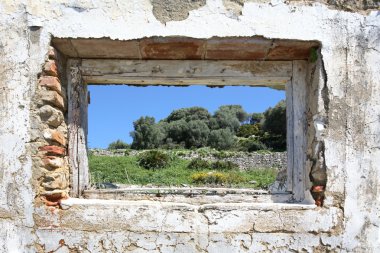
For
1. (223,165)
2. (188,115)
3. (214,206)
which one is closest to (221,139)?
(188,115)

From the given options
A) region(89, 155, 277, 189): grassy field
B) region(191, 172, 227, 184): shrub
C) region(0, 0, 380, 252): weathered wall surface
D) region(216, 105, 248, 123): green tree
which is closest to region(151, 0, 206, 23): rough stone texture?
region(0, 0, 380, 252): weathered wall surface

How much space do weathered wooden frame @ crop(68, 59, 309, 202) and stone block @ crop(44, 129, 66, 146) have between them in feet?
0.33

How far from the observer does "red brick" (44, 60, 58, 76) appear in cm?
266

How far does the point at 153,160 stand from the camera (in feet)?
46.4

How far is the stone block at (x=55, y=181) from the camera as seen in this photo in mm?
2635

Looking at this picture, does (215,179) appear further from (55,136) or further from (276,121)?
(55,136)

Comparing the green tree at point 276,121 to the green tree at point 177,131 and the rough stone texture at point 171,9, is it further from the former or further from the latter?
the rough stone texture at point 171,9

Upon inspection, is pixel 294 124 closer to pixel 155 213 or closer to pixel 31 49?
pixel 155 213

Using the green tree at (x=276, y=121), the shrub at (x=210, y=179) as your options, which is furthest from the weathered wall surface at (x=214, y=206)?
the green tree at (x=276, y=121)

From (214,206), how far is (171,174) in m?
10.6

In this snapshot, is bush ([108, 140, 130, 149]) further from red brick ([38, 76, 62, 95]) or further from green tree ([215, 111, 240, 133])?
red brick ([38, 76, 62, 95])

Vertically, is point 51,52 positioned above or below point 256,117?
below

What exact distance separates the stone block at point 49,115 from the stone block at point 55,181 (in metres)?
0.32

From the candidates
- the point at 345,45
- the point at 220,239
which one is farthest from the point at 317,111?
the point at 220,239
